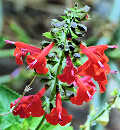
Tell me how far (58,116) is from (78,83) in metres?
0.12

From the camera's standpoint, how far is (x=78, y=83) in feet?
3.11

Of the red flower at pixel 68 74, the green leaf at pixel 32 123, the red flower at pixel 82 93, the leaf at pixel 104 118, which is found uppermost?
the red flower at pixel 68 74

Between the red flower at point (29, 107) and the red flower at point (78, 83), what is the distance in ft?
0.34

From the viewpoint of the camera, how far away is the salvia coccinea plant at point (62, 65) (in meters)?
0.87

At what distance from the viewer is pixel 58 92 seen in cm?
93

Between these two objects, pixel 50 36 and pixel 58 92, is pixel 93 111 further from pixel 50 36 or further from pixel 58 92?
pixel 50 36

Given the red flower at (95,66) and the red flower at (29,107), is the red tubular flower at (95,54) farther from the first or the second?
the red flower at (29,107)

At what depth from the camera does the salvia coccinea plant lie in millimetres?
873

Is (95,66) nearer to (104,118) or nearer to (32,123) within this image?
(104,118)

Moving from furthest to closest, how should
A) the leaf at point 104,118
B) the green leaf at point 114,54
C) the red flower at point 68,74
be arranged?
the green leaf at point 114,54 → the leaf at point 104,118 → the red flower at point 68,74

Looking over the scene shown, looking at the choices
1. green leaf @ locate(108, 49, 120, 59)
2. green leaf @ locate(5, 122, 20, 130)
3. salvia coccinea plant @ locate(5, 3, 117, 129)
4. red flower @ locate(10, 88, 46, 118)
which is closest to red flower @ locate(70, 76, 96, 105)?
salvia coccinea plant @ locate(5, 3, 117, 129)

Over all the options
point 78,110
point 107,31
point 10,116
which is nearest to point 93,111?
point 10,116

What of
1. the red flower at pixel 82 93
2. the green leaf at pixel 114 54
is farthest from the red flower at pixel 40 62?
the green leaf at pixel 114 54

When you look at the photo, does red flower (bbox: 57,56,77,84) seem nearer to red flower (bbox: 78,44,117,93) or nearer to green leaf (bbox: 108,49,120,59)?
red flower (bbox: 78,44,117,93)
